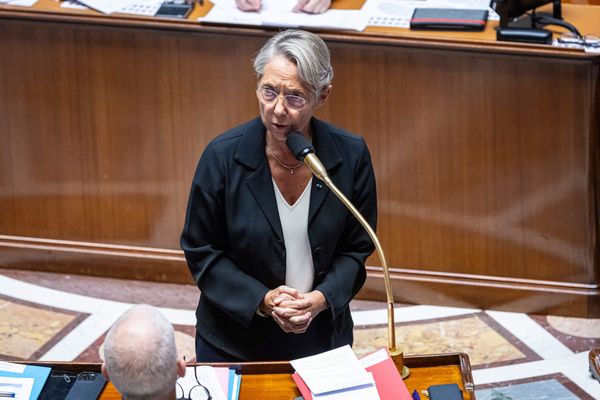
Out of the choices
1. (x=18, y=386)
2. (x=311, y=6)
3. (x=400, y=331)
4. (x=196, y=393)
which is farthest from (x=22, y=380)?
(x=311, y=6)

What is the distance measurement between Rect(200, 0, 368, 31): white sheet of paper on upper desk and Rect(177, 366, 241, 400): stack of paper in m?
2.24

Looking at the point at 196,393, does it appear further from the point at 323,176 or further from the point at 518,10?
the point at 518,10

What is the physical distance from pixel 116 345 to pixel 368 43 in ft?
9.25

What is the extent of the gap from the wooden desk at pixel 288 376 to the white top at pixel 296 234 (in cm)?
31

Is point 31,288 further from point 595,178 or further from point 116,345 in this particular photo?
point 116,345

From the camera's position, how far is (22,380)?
298 centimetres

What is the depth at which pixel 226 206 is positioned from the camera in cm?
317

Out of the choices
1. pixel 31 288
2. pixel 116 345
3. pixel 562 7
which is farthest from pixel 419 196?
pixel 116 345

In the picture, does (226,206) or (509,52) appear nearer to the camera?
(226,206)

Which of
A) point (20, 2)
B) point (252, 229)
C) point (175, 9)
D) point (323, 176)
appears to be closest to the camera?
point (323, 176)

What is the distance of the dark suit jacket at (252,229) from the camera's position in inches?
124

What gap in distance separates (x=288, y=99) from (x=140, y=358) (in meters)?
0.95

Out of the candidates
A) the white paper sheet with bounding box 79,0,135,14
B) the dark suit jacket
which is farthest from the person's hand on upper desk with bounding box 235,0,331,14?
the dark suit jacket

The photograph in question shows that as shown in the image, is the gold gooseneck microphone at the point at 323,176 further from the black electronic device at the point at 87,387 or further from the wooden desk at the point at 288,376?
the black electronic device at the point at 87,387
